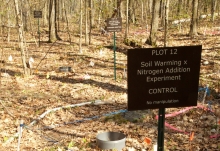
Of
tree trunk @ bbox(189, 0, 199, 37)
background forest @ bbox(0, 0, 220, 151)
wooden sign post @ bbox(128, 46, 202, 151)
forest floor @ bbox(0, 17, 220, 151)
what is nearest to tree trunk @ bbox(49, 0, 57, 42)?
background forest @ bbox(0, 0, 220, 151)

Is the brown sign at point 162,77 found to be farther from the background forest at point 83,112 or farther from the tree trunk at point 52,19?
the tree trunk at point 52,19

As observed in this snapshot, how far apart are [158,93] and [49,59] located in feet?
37.2

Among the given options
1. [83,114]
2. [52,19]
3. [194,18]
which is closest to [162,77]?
[83,114]

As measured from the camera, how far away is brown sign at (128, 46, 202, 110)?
3.14 m

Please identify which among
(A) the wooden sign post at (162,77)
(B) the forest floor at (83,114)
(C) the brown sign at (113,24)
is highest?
(C) the brown sign at (113,24)

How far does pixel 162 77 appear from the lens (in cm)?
324

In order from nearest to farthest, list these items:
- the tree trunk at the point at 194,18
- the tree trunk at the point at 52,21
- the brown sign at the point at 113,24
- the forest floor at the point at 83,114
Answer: the forest floor at the point at 83,114 < the brown sign at the point at 113,24 < the tree trunk at the point at 52,21 < the tree trunk at the point at 194,18

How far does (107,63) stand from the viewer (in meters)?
12.7

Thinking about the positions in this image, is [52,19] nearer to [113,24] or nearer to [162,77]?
[113,24]

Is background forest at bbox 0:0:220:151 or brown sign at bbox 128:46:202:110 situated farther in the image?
background forest at bbox 0:0:220:151

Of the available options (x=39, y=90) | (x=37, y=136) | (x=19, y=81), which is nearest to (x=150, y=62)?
(x=37, y=136)

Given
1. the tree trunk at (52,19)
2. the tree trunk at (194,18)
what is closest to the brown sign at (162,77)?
the tree trunk at (52,19)

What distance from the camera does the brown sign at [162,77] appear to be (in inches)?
124

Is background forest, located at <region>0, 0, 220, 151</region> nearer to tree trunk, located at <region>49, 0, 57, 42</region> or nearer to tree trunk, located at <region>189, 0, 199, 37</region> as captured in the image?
tree trunk, located at <region>49, 0, 57, 42</region>
